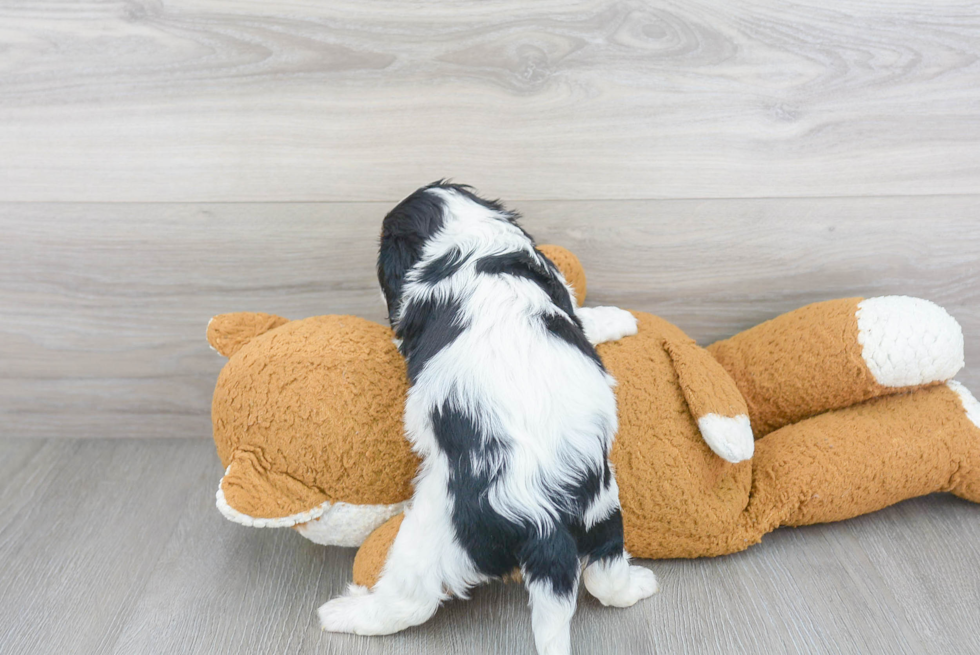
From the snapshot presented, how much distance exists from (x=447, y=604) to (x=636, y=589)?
289mm

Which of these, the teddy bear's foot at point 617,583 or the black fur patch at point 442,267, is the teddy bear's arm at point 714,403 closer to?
the teddy bear's foot at point 617,583

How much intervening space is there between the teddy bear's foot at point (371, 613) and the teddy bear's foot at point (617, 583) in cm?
23

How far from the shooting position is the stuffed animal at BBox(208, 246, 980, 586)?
1077mm

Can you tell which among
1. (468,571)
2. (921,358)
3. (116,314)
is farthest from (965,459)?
(116,314)

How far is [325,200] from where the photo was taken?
1383 mm

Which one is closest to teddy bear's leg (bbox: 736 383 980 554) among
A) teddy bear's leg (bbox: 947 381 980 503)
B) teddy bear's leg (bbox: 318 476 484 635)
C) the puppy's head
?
teddy bear's leg (bbox: 947 381 980 503)

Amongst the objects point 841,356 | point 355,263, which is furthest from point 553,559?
point 355,263

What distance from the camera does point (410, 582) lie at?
3.19 ft

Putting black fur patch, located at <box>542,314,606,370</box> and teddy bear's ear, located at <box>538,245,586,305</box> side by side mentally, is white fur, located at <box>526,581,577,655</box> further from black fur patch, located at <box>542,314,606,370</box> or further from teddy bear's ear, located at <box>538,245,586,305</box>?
teddy bear's ear, located at <box>538,245,586,305</box>

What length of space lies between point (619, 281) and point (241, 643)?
91cm

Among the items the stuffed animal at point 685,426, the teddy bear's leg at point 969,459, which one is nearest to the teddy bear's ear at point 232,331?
the stuffed animal at point 685,426

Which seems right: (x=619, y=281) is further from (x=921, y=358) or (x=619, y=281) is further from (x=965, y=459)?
(x=965, y=459)

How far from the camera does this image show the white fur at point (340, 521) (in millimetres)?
1082

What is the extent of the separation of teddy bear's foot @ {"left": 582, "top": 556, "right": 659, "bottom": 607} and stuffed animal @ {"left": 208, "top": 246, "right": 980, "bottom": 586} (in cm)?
6
